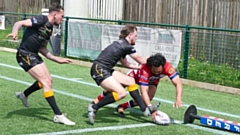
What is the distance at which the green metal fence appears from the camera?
479 inches

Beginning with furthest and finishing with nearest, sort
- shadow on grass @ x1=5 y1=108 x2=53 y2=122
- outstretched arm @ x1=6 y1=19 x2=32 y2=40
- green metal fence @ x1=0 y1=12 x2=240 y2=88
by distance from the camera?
green metal fence @ x1=0 y1=12 x2=240 y2=88 → shadow on grass @ x1=5 y1=108 x2=53 y2=122 → outstretched arm @ x1=6 y1=19 x2=32 y2=40

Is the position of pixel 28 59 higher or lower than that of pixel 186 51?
higher

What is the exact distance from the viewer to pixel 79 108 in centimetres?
875

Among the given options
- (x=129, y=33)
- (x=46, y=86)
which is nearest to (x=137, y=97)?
(x=129, y=33)

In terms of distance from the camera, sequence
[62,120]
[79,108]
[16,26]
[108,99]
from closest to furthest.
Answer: [16,26]
[62,120]
[108,99]
[79,108]

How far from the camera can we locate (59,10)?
24.9ft

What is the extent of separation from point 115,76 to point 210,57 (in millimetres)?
5580

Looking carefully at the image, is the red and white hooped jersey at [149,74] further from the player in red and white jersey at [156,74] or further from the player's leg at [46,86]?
the player's leg at [46,86]

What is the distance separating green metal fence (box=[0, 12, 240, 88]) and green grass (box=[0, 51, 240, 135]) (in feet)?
2.23

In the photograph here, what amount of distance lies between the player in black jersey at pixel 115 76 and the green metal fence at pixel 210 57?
4722 millimetres

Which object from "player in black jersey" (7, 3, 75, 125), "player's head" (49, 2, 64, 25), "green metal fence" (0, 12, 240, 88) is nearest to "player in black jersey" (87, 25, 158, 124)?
"player in black jersey" (7, 3, 75, 125)

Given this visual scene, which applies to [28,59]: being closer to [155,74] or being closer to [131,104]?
[131,104]

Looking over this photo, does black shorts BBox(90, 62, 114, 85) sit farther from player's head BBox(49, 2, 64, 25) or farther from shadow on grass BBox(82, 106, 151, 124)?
player's head BBox(49, 2, 64, 25)

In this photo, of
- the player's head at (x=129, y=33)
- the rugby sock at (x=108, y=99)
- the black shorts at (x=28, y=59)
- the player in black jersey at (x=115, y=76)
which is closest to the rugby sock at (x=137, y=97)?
the player in black jersey at (x=115, y=76)
